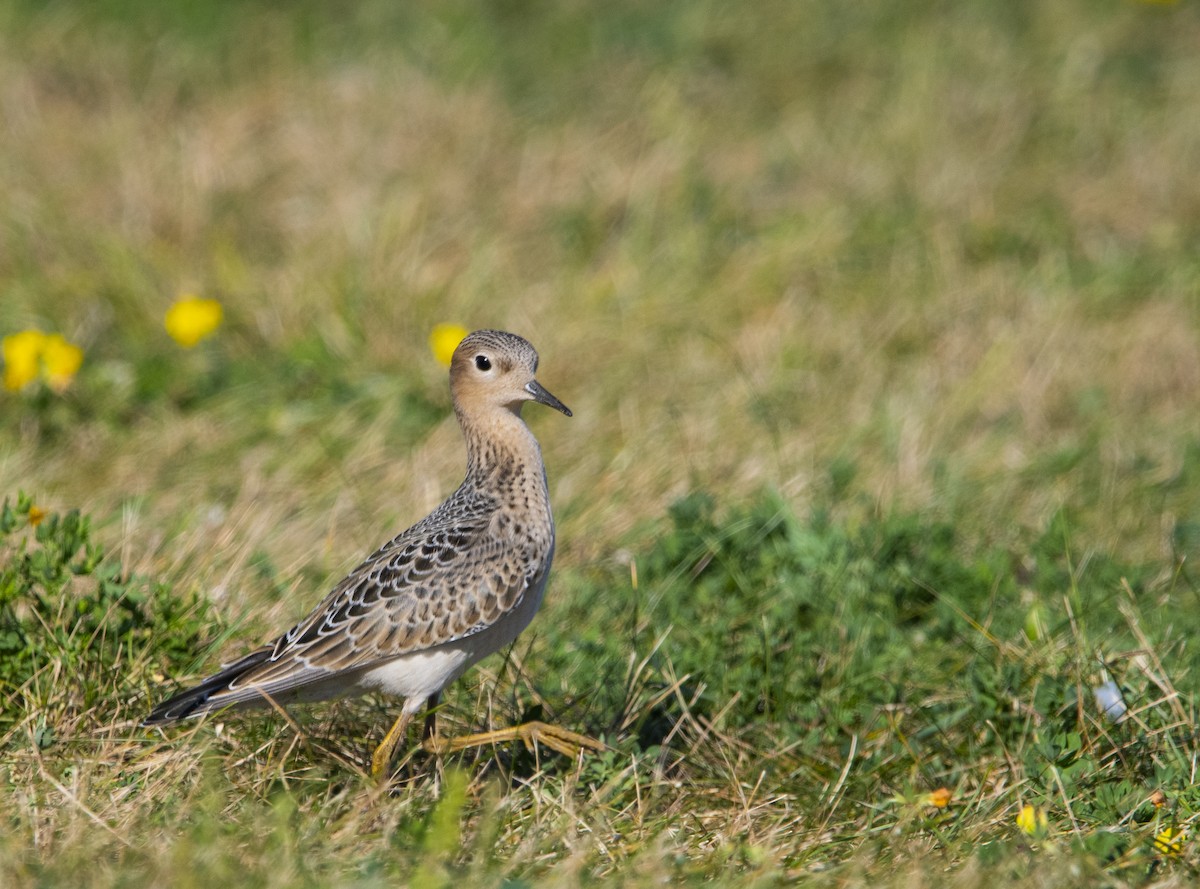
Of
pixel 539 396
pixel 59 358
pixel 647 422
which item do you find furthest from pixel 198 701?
pixel 647 422

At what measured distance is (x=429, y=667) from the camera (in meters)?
4.33

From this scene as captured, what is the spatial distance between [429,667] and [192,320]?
2835 millimetres

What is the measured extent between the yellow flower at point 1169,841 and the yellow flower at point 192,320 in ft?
13.9

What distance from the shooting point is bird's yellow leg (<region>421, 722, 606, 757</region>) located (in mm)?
4355

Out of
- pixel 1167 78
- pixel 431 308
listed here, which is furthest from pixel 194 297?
pixel 1167 78

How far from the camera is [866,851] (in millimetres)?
3984

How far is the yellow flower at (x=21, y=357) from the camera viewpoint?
613 centimetres

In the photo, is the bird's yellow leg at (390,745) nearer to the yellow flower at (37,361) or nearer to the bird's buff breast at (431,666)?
the bird's buff breast at (431,666)

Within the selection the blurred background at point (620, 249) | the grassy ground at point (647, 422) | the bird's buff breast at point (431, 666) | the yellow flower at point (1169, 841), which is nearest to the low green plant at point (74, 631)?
the grassy ground at point (647, 422)

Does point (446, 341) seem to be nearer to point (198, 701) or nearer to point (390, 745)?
point (390, 745)

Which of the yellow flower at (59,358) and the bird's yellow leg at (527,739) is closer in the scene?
the bird's yellow leg at (527,739)

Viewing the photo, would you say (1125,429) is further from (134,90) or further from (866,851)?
(134,90)

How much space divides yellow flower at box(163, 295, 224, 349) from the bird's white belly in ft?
8.87

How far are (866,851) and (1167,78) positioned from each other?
7682mm
